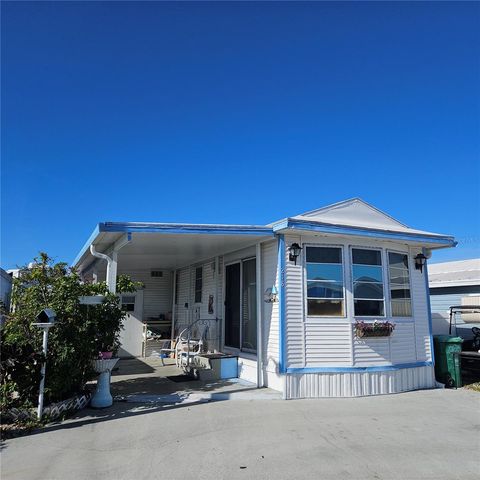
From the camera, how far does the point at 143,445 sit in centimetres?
439

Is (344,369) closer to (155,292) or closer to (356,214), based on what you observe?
(356,214)

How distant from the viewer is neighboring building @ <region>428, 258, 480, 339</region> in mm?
11523

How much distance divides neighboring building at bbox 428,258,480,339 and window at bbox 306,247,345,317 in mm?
5782

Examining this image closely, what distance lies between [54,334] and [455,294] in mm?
12194

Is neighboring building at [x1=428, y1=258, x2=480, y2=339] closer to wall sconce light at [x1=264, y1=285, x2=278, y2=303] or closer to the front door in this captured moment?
the front door

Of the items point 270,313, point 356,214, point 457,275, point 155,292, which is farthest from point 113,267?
point 457,275

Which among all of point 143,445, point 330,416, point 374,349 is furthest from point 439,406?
point 143,445

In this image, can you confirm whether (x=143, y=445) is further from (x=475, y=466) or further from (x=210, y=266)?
(x=210, y=266)

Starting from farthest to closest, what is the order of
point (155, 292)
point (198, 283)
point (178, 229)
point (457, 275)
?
point (457, 275)
point (155, 292)
point (198, 283)
point (178, 229)

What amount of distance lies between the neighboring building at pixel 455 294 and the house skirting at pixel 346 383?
473 cm

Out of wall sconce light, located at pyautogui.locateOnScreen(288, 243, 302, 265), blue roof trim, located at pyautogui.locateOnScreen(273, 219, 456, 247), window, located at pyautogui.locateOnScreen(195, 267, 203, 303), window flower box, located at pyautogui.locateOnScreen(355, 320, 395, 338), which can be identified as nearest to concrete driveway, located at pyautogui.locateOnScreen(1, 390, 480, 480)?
window flower box, located at pyautogui.locateOnScreen(355, 320, 395, 338)

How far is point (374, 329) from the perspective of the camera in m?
7.14

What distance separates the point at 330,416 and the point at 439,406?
2124mm

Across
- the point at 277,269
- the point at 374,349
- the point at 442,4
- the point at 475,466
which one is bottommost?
the point at 475,466
